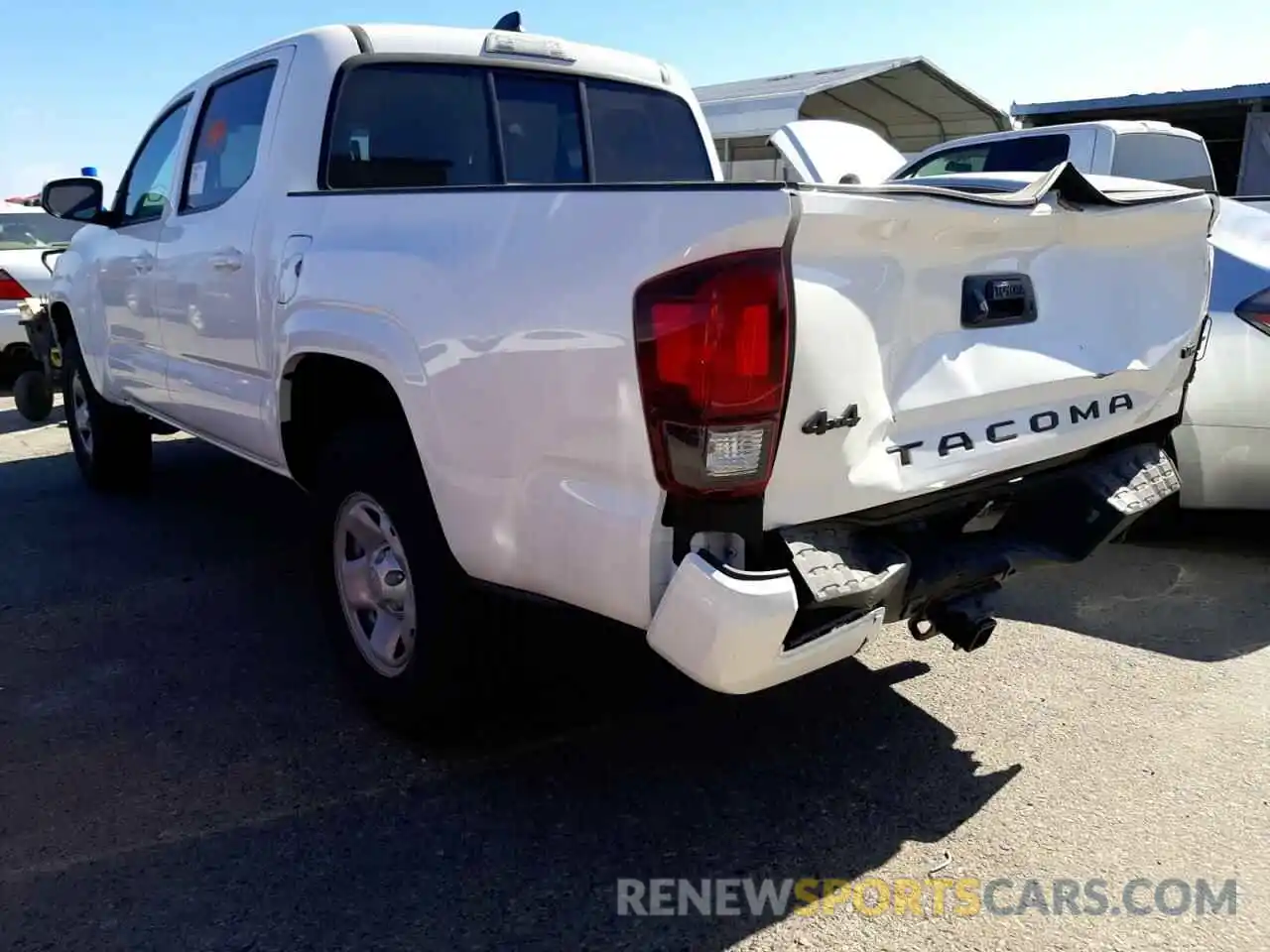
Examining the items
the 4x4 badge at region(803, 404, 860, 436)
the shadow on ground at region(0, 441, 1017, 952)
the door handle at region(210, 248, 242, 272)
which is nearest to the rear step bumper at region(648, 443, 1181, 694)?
the 4x4 badge at region(803, 404, 860, 436)

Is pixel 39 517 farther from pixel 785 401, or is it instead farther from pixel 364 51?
pixel 785 401

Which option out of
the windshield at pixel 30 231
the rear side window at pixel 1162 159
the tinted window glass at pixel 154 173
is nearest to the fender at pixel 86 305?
the tinted window glass at pixel 154 173

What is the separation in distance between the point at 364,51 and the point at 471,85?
0.41 metres

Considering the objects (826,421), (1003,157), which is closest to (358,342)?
(826,421)

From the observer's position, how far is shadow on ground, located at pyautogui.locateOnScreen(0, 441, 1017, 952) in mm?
2352

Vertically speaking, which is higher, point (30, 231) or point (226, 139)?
point (226, 139)

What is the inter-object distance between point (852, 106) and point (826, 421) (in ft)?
56.7

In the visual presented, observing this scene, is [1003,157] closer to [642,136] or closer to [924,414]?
[642,136]

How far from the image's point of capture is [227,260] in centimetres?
365

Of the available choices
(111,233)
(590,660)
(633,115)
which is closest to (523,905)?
(590,660)

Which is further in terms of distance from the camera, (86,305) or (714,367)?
(86,305)

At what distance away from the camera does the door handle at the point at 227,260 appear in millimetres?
3580

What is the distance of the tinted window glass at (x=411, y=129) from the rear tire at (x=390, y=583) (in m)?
1.00

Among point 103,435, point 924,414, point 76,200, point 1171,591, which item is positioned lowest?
point 1171,591
